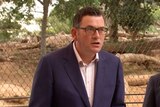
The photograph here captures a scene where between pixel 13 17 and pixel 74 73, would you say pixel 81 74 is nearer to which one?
pixel 74 73

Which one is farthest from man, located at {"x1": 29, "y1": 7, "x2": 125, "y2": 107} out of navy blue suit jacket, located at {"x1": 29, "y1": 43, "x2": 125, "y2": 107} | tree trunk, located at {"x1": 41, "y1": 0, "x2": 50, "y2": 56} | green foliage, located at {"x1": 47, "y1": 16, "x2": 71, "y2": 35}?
green foliage, located at {"x1": 47, "y1": 16, "x2": 71, "y2": 35}

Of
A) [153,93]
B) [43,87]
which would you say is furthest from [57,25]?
[153,93]

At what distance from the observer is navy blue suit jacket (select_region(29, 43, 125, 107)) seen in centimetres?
250

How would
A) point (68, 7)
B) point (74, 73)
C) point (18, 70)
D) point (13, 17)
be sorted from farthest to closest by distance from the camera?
point (18, 70), point (13, 17), point (68, 7), point (74, 73)

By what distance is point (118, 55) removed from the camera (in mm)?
7895

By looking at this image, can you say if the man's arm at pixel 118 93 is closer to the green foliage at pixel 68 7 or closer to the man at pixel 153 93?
the man at pixel 153 93

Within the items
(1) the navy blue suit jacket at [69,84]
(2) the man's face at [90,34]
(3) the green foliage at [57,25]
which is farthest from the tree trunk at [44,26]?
(2) the man's face at [90,34]

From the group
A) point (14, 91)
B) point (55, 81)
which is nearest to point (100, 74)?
point (55, 81)

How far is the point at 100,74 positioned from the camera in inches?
103

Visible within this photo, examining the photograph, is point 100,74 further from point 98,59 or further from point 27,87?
point 27,87

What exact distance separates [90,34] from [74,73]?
298 millimetres

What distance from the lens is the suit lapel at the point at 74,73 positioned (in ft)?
8.27

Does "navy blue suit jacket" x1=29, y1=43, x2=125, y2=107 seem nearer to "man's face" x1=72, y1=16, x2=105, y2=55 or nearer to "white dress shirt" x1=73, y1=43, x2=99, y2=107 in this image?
"white dress shirt" x1=73, y1=43, x2=99, y2=107

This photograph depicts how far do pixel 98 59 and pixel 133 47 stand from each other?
17.9ft
